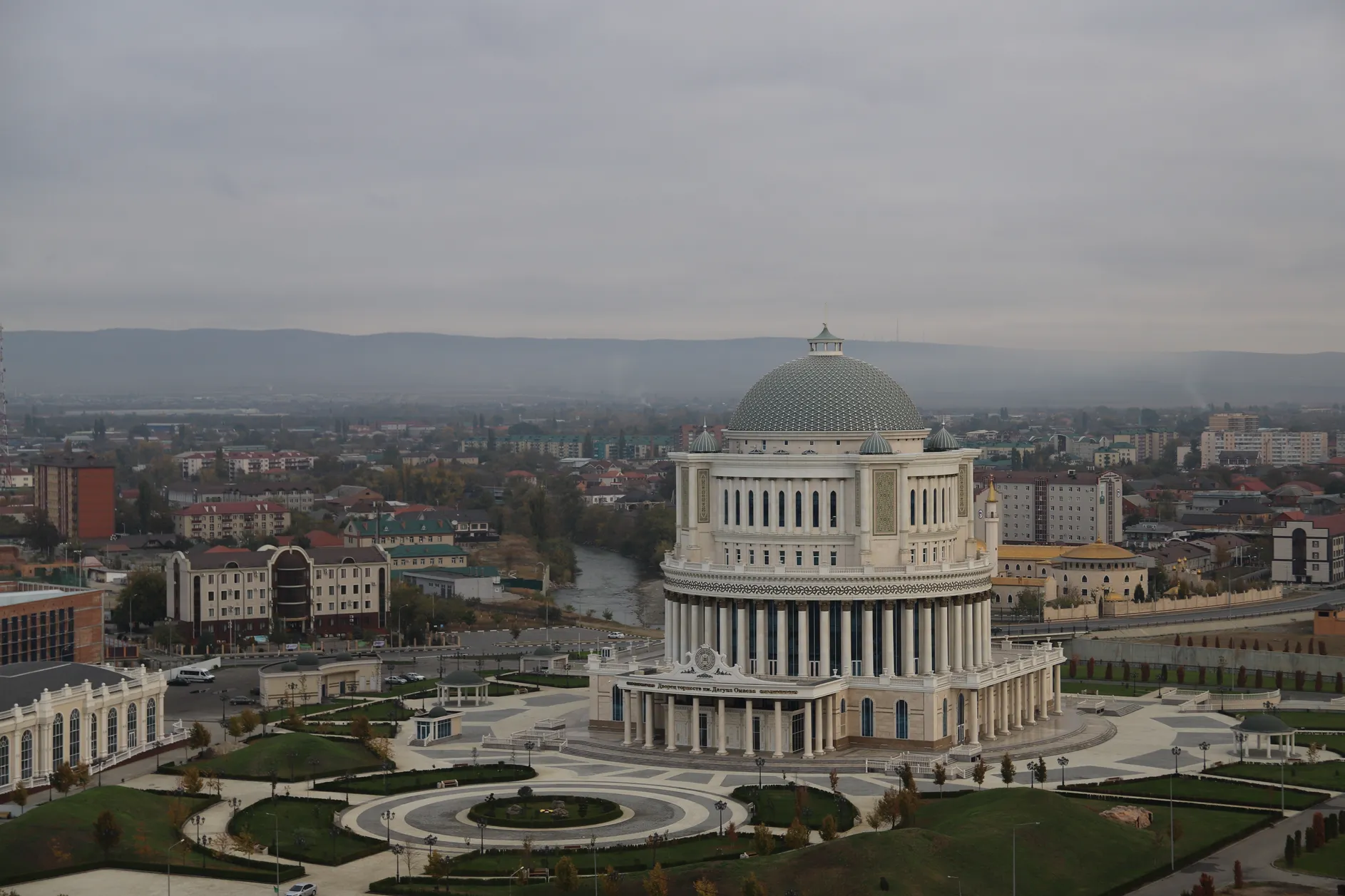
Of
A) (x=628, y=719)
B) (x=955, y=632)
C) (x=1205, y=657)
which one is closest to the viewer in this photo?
(x=628, y=719)

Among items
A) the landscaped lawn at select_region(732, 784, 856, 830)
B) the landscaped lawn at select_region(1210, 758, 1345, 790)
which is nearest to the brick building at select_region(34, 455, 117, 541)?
the landscaped lawn at select_region(732, 784, 856, 830)

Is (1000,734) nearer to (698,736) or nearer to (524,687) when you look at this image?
(698,736)

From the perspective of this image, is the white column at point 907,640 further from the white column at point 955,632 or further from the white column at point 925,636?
the white column at point 955,632

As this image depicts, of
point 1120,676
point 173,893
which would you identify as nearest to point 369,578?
point 1120,676

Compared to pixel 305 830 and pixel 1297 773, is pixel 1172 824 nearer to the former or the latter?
pixel 1297 773

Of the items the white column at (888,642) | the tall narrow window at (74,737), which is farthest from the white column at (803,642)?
the tall narrow window at (74,737)

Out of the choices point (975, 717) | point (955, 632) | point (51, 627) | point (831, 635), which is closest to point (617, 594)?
point (51, 627)
